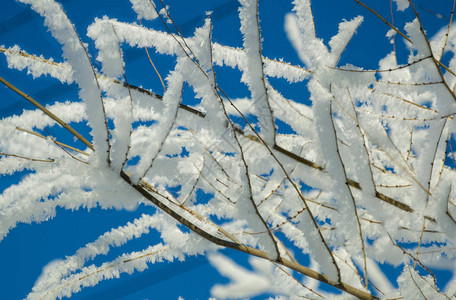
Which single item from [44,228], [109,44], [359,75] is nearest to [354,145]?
[359,75]

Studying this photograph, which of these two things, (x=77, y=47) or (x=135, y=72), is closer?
(x=77, y=47)

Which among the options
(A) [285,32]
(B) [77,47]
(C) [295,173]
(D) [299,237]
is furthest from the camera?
(A) [285,32]

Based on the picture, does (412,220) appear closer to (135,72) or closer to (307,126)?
(307,126)

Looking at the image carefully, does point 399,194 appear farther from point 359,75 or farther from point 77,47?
point 77,47

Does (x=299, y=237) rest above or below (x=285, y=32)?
below

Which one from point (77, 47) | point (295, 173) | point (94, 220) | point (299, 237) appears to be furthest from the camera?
point (94, 220)

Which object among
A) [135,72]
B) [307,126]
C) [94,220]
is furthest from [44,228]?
[307,126]

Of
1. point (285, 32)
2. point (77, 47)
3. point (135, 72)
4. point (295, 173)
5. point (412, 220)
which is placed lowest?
point (412, 220)

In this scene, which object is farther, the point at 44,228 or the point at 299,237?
the point at 44,228

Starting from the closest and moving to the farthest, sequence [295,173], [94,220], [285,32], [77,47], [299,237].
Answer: [77,47] < [295,173] < [299,237] < [285,32] < [94,220]
